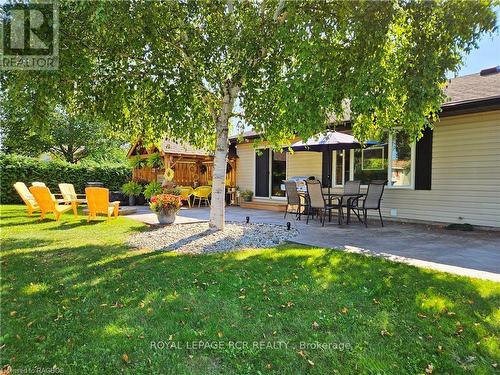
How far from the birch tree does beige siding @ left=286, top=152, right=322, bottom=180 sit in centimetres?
429

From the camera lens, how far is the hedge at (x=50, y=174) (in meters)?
14.3

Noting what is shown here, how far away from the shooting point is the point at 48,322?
2867 millimetres

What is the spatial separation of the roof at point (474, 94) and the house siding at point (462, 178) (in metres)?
0.42

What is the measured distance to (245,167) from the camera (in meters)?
14.5

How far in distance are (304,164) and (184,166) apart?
254 inches

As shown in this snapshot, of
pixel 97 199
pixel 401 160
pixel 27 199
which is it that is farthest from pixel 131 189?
pixel 401 160

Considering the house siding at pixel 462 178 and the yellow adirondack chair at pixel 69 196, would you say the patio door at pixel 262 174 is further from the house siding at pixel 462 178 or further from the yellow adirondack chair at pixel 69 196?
the yellow adirondack chair at pixel 69 196

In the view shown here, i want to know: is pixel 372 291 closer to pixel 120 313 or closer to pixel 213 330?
pixel 213 330

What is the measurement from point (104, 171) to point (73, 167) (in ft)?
5.02

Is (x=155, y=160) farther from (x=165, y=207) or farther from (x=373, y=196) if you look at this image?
(x=373, y=196)

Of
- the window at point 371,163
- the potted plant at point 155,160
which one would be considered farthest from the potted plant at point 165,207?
the potted plant at point 155,160

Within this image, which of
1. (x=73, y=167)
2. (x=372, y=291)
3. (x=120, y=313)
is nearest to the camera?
(x=120, y=313)

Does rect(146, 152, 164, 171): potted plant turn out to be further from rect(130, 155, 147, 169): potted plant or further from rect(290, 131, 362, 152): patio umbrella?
rect(290, 131, 362, 152): patio umbrella

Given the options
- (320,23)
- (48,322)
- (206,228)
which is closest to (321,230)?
(206,228)
